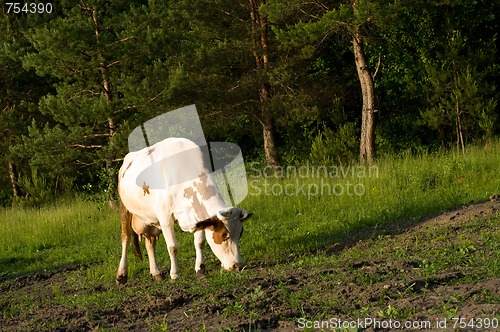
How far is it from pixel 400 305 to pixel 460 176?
11804 millimetres

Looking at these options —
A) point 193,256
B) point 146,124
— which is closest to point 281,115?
point 146,124

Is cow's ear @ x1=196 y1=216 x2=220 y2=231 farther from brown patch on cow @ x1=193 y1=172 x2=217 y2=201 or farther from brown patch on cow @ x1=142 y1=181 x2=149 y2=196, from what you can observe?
brown patch on cow @ x1=142 y1=181 x2=149 y2=196

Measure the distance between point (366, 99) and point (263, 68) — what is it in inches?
202

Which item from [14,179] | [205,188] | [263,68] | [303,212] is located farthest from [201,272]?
[14,179]

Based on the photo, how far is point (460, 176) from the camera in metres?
18.0

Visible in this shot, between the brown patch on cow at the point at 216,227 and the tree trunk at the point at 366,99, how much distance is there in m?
13.1

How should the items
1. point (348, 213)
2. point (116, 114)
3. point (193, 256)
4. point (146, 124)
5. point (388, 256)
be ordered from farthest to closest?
point (146, 124)
point (116, 114)
point (348, 213)
point (193, 256)
point (388, 256)

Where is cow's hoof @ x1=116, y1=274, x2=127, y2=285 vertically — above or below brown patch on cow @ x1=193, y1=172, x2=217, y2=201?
below

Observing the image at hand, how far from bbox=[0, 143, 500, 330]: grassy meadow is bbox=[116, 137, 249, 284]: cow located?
0.35 meters

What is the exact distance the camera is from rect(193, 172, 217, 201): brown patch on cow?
11.0 m

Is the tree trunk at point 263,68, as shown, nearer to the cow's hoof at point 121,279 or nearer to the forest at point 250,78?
the forest at point 250,78

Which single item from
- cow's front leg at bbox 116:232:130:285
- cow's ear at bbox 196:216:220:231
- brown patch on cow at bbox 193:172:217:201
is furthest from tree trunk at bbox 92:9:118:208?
cow's ear at bbox 196:216:220:231

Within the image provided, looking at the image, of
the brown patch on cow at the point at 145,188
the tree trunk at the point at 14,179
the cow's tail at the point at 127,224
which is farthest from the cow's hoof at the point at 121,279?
the tree trunk at the point at 14,179

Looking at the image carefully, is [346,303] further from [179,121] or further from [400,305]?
[179,121]
